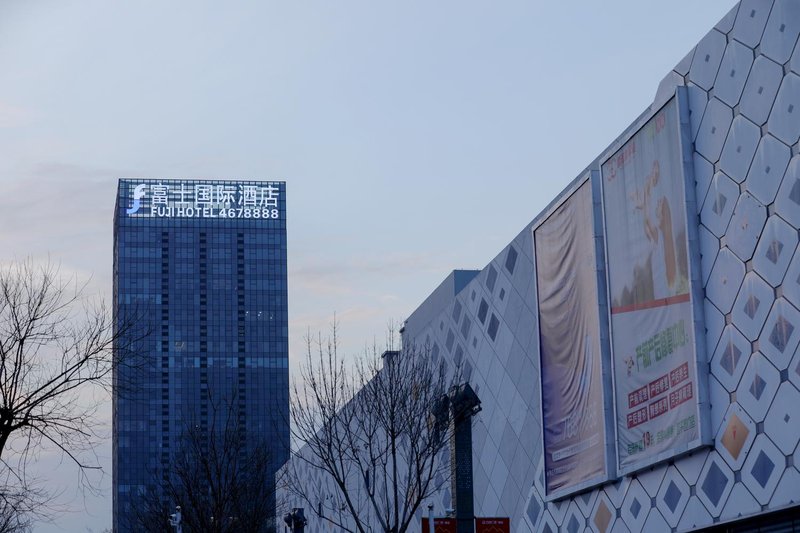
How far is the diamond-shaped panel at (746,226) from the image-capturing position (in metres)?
24.9

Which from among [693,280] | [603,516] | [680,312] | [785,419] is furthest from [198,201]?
[785,419]

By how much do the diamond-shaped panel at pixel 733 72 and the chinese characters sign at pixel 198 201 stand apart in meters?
168

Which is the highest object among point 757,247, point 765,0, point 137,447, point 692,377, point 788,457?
point 137,447

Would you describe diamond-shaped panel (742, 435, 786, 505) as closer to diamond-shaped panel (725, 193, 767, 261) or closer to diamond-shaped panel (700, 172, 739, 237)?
diamond-shaped panel (725, 193, 767, 261)

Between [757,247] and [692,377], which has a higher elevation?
[757,247]

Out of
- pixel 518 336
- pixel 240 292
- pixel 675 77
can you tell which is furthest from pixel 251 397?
pixel 675 77

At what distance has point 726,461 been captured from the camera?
26.0m

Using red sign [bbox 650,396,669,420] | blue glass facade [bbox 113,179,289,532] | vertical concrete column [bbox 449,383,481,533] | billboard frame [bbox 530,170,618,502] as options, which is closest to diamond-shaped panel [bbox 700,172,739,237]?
red sign [bbox 650,396,669,420]

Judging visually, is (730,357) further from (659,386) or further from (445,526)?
(445,526)

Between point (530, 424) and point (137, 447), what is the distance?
155549 millimetres

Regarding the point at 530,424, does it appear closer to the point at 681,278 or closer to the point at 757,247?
the point at 681,278

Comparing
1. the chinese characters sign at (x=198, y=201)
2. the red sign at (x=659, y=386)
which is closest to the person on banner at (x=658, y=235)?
the red sign at (x=659, y=386)

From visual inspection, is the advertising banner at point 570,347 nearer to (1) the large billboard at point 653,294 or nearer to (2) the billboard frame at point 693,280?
(1) the large billboard at point 653,294

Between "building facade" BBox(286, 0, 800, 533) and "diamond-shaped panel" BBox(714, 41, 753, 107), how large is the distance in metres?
0.04
